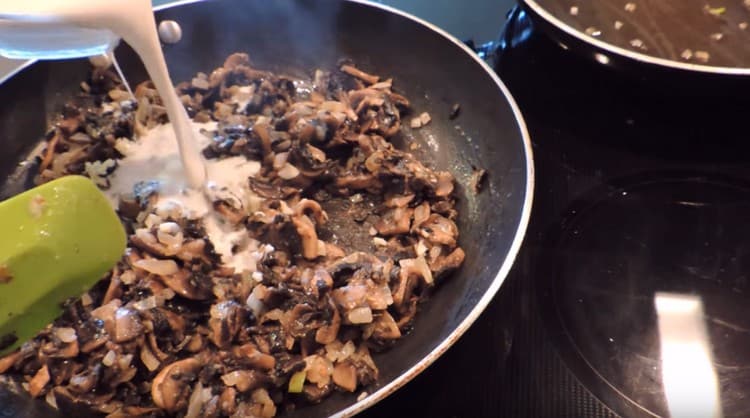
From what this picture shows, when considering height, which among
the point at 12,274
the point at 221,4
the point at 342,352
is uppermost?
the point at 221,4

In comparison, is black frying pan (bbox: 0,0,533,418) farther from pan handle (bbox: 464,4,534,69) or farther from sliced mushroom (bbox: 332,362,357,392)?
pan handle (bbox: 464,4,534,69)

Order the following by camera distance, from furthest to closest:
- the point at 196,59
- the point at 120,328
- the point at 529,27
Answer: the point at 196,59 → the point at 529,27 → the point at 120,328

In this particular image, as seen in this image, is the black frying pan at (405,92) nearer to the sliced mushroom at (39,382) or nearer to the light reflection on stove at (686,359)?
the sliced mushroom at (39,382)

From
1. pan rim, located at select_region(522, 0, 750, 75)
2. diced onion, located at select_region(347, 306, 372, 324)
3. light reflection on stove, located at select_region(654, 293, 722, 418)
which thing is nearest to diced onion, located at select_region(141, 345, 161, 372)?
diced onion, located at select_region(347, 306, 372, 324)

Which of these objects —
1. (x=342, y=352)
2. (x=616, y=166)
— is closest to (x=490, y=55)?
(x=616, y=166)

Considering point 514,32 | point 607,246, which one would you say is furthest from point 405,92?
point 607,246

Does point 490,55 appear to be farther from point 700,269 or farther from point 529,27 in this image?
point 700,269

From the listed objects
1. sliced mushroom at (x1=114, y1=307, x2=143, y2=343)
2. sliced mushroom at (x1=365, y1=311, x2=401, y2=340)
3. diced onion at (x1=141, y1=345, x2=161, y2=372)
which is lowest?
diced onion at (x1=141, y1=345, x2=161, y2=372)

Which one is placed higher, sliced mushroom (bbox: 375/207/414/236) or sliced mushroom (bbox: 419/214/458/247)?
sliced mushroom (bbox: 419/214/458/247)
